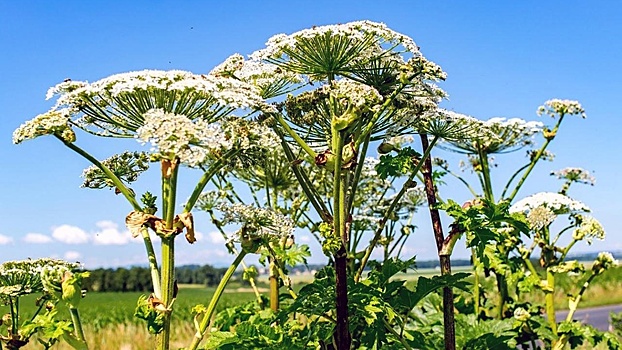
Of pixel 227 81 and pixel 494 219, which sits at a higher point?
pixel 227 81

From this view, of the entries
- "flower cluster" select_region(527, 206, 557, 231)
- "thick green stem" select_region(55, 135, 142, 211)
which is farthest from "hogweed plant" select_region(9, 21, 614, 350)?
"flower cluster" select_region(527, 206, 557, 231)

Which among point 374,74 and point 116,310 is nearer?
point 374,74

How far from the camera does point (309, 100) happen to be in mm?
3705

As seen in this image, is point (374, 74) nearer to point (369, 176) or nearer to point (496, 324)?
point (369, 176)

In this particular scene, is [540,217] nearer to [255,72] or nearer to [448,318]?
[448,318]

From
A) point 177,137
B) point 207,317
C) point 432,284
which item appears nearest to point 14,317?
point 207,317

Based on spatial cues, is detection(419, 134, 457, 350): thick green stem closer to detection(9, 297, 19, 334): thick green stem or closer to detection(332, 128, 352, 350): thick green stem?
detection(332, 128, 352, 350): thick green stem

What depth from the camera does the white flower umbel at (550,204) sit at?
570 cm

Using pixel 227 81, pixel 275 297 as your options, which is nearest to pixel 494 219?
pixel 227 81

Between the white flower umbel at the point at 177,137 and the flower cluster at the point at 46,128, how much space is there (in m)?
0.41

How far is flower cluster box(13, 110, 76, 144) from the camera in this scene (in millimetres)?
2902

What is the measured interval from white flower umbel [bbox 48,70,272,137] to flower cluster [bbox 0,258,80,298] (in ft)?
3.03

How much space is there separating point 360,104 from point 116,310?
106ft

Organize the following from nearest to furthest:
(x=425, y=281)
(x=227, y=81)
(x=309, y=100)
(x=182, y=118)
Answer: (x=182, y=118) → (x=227, y=81) → (x=309, y=100) → (x=425, y=281)
